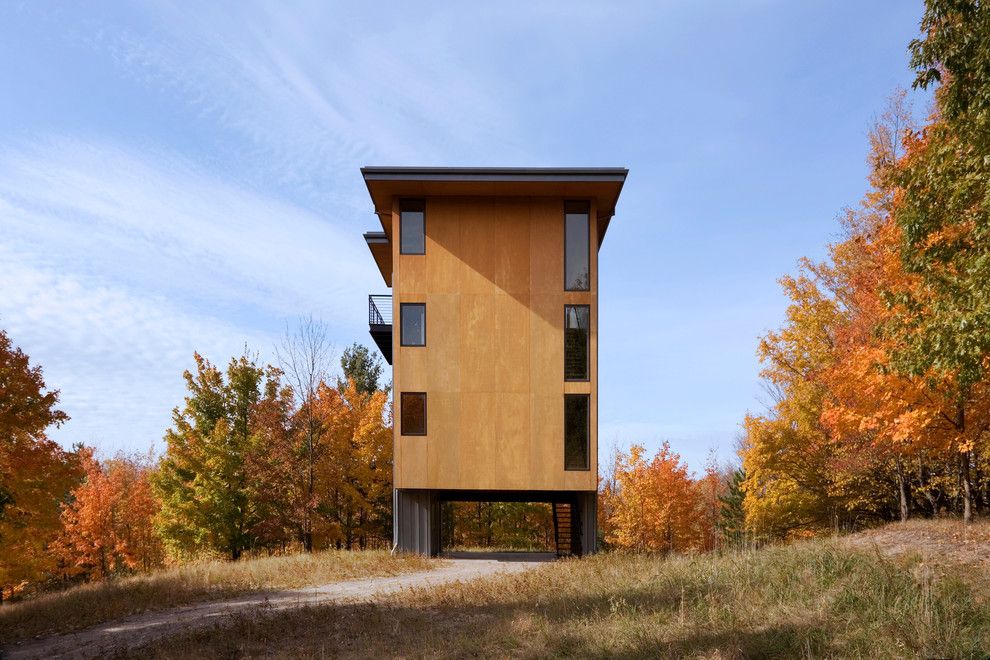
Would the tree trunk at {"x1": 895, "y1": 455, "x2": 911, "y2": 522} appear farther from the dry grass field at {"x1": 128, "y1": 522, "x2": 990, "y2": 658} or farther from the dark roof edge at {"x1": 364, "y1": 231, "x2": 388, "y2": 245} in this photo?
the dark roof edge at {"x1": 364, "y1": 231, "x2": 388, "y2": 245}

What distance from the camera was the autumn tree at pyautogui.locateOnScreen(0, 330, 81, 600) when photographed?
67.6 feet

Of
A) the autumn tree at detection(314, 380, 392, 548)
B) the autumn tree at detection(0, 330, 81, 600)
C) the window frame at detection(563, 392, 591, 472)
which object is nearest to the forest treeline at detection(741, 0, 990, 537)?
the window frame at detection(563, 392, 591, 472)

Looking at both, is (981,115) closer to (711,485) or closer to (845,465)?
(845,465)

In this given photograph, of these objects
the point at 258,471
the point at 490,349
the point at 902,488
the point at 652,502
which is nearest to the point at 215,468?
the point at 258,471

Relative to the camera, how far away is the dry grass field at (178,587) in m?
16.5

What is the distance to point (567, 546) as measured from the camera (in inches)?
1178

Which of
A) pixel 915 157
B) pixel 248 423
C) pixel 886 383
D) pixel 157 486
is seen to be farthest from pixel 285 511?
pixel 915 157

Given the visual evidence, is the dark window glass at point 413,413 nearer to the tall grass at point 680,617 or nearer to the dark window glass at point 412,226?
the dark window glass at point 412,226

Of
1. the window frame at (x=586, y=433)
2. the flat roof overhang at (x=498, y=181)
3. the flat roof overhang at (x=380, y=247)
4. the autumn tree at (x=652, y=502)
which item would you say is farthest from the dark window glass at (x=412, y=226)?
the autumn tree at (x=652, y=502)

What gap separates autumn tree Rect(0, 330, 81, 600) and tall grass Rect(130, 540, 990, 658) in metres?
12.0

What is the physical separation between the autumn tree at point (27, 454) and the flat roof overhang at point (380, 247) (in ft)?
42.4

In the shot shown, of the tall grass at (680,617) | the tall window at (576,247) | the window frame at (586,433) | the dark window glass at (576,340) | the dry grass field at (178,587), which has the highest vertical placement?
the tall window at (576,247)

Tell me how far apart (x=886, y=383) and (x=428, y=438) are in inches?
539

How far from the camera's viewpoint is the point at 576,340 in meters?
24.1
